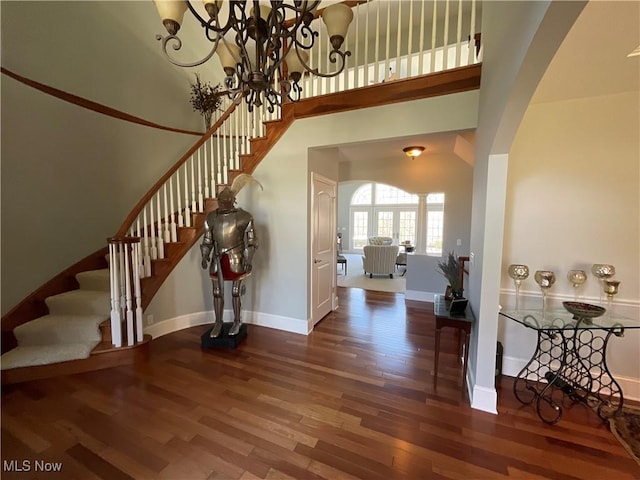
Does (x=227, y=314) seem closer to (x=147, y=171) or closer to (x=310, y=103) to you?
(x=147, y=171)

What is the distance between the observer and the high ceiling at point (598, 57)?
130 cm

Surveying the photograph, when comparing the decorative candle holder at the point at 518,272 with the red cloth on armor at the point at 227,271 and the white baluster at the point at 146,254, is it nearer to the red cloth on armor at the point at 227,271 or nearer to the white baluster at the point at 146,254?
the red cloth on armor at the point at 227,271

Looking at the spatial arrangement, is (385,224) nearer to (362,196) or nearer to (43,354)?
(362,196)

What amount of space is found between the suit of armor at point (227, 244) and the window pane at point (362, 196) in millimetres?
8844

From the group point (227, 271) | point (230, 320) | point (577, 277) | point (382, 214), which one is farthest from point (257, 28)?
point (382, 214)

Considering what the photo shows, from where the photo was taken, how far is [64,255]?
2.98m

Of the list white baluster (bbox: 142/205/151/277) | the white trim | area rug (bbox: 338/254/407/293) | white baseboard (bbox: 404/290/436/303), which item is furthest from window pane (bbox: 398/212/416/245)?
white baluster (bbox: 142/205/151/277)

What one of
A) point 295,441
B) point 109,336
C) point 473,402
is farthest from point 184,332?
point 473,402

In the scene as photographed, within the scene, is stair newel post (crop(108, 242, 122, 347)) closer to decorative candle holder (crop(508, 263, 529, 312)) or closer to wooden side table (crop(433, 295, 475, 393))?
wooden side table (crop(433, 295, 475, 393))

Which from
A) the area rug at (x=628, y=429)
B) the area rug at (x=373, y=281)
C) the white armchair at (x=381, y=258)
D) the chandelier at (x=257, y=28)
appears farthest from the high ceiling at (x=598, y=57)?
the white armchair at (x=381, y=258)

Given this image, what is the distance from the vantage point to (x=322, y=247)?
3.61 metres

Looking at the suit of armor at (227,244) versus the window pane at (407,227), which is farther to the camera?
the window pane at (407,227)

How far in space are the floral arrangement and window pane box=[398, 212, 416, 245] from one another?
8050 millimetres

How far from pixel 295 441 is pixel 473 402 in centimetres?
134
